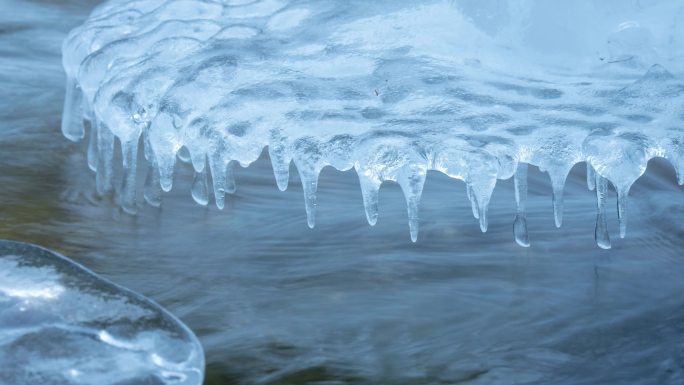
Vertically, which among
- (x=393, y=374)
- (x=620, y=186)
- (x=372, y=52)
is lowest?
(x=393, y=374)

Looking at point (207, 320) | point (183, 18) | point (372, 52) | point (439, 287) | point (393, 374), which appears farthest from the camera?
point (183, 18)

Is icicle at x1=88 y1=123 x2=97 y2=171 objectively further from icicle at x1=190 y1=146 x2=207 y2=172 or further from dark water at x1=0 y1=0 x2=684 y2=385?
icicle at x1=190 y1=146 x2=207 y2=172

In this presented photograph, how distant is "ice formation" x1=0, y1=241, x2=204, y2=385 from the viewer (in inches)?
80.7

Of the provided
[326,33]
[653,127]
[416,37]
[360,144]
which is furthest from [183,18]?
[653,127]

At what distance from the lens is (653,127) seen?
2895 mm

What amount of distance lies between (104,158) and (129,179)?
14 centimetres

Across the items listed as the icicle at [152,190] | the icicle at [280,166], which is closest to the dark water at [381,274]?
the icicle at [152,190]

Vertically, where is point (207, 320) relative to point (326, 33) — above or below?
below

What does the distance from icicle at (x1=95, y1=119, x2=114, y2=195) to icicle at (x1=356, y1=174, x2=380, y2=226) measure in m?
0.95

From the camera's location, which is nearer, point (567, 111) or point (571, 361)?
point (571, 361)

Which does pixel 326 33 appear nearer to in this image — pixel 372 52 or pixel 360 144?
pixel 372 52

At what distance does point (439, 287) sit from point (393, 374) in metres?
0.51

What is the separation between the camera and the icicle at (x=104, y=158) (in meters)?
3.45

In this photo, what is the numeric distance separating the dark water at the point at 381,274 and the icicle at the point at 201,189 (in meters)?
0.04
